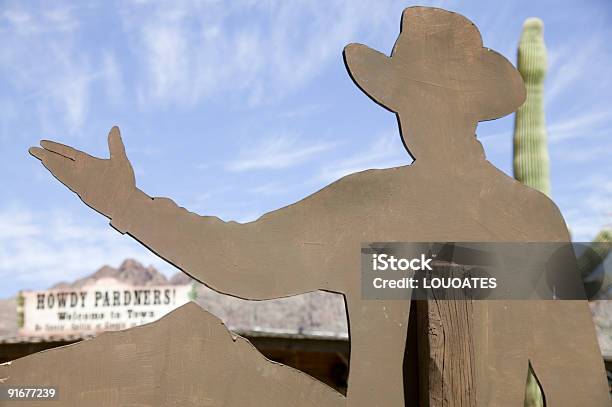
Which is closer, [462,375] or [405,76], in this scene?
[462,375]

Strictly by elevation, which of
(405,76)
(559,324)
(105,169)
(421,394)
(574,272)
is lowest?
(421,394)

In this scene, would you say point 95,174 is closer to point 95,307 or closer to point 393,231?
point 393,231

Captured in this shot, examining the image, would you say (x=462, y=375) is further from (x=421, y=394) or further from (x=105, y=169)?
(x=105, y=169)

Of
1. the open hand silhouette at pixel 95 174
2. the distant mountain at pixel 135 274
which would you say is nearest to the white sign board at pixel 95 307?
the open hand silhouette at pixel 95 174

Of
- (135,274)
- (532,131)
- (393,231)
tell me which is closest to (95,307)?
(532,131)

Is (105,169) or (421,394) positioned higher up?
(105,169)

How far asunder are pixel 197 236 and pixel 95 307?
8842 mm

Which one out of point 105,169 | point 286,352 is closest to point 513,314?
point 105,169

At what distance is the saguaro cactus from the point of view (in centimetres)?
728

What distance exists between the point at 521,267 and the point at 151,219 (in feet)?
4.62

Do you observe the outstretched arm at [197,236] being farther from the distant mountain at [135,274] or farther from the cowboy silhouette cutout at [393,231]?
the distant mountain at [135,274]

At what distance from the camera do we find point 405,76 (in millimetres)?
2902

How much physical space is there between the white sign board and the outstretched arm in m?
8.34

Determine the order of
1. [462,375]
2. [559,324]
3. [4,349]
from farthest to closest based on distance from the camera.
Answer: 1. [4,349]
2. [559,324]
3. [462,375]
